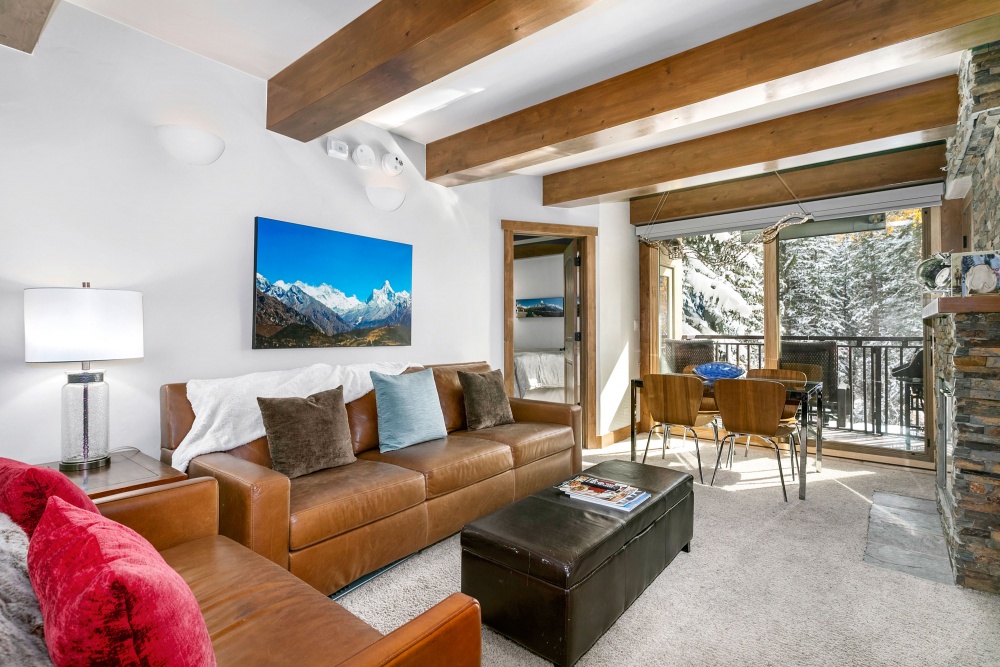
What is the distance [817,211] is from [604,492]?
3660 millimetres

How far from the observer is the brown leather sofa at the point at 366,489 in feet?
6.18

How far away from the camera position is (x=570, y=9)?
5.91 ft

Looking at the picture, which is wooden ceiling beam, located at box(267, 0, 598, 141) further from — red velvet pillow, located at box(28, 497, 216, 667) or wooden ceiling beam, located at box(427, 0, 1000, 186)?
red velvet pillow, located at box(28, 497, 216, 667)

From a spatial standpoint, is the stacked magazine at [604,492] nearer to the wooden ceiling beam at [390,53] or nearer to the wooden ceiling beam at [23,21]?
the wooden ceiling beam at [390,53]

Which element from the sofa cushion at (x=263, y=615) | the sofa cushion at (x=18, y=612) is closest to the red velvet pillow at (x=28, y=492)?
the sofa cushion at (x=18, y=612)

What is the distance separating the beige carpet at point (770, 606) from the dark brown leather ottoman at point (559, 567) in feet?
0.46

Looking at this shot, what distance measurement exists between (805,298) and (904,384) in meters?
1.06

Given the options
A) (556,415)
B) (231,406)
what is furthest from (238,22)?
(556,415)

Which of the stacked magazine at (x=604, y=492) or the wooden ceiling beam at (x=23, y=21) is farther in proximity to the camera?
the stacked magazine at (x=604, y=492)

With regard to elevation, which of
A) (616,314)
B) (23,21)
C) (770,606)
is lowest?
(770,606)

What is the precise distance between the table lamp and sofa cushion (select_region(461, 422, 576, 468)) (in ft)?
6.22

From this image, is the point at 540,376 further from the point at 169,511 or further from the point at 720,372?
the point at 169,511

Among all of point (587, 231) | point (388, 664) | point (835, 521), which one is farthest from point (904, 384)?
point (388, 664)

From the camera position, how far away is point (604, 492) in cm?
225
